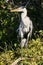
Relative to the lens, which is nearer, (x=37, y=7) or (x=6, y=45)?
(x=6, y=45)

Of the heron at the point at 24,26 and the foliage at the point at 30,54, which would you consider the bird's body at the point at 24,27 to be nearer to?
the heron at the point at 24,26

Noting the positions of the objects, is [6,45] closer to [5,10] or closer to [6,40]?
[6,40]

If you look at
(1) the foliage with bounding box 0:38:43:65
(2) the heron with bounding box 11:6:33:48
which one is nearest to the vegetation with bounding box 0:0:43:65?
(1) the foliage with bounding box 0:38:43:65

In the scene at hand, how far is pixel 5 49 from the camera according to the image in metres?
4.05

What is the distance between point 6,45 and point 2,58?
0.81ft

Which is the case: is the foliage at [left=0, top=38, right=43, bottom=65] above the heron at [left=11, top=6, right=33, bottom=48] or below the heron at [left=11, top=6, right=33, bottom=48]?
below

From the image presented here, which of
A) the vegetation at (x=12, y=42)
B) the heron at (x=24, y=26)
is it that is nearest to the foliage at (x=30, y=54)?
the vegetation at (x=12, y=42)

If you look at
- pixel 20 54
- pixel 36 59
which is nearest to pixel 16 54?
pixel 20 54

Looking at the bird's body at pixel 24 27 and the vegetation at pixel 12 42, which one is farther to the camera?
the vegetation at pixel 12 42

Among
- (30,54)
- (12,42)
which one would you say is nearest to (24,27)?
(30,54)

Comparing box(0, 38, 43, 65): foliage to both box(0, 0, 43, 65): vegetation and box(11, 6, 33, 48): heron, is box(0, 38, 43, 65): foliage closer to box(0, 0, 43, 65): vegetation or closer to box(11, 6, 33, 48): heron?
box(0, 0, 43, 65): vegetation

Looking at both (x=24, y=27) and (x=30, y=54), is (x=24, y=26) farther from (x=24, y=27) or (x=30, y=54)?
(x=30, y=54)

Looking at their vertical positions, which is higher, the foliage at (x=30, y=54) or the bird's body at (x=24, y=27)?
the bird's body at (x=24, y=27)

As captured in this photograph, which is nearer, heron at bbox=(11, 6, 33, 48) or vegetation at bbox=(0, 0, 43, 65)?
heron at bbox=(11, 6, 33, 48)
